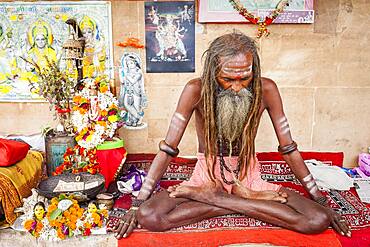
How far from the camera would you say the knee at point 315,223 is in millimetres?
3018

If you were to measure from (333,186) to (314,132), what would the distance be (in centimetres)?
94

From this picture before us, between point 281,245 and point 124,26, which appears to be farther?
point 124,26

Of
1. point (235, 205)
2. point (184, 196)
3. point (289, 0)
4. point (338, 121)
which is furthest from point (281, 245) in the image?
point (289, 0)

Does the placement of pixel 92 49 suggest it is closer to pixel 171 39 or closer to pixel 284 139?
pixel 171 39

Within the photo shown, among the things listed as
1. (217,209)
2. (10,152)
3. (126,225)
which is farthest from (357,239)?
(10,152)

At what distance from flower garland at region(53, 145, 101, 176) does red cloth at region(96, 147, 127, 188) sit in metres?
0.05

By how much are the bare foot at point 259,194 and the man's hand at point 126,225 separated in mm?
808

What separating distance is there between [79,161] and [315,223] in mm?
2059

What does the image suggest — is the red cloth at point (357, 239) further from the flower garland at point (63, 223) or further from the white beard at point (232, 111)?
the flower garland at point (63, 223)

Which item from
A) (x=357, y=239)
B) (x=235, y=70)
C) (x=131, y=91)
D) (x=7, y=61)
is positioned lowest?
(x=357, y=239)

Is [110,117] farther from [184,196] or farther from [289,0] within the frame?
[289,0]

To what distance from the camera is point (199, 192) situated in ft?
10.8

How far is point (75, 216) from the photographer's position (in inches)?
126

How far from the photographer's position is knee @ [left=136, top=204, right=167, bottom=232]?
3.04 meters
